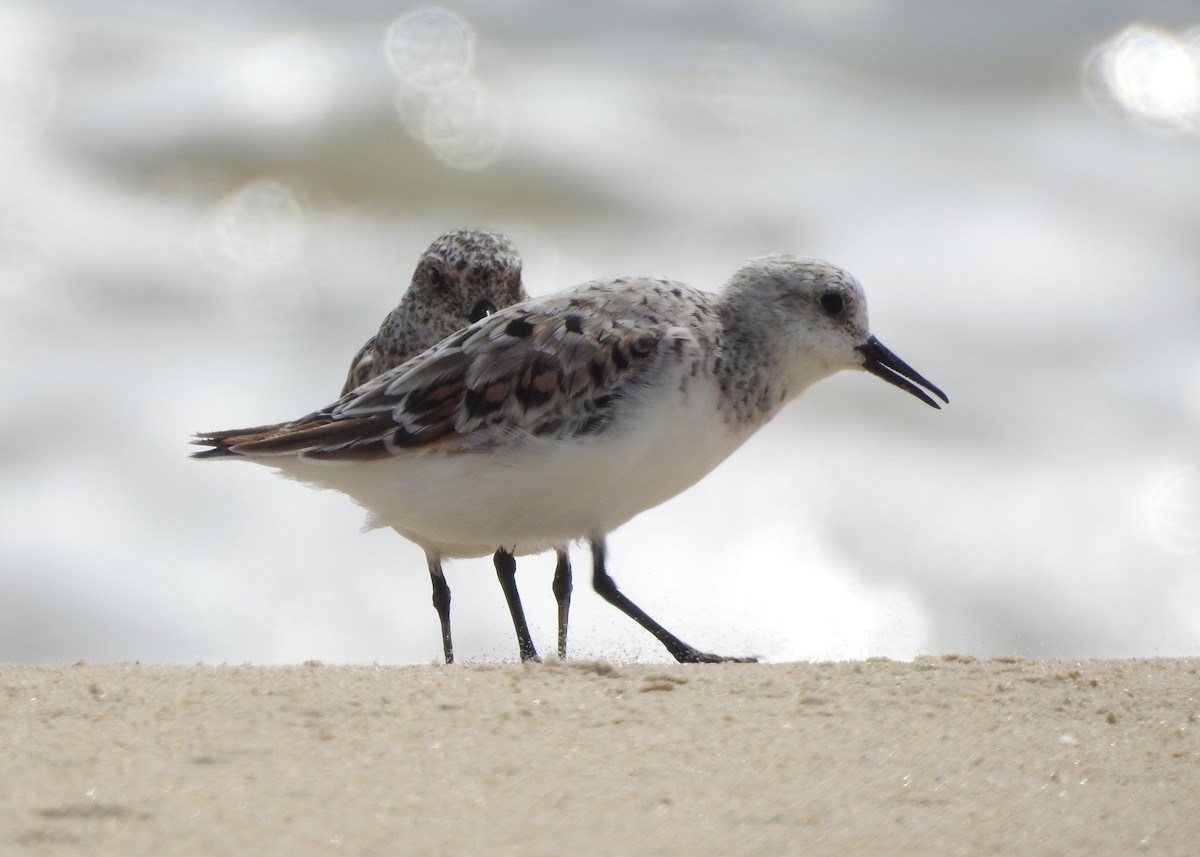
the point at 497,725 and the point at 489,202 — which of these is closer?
the point at 497,725

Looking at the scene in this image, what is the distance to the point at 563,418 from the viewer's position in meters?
4.61

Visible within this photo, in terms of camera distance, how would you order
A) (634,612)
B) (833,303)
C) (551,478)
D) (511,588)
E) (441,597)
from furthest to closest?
(441,597), (511,588), (833,303), (634,612), (551,478)

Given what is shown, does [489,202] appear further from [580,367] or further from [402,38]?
[580,367]

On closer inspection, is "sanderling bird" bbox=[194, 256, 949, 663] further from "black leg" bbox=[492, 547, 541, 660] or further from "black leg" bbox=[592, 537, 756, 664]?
"black leg" bbox=[492, 547, 541, 660]

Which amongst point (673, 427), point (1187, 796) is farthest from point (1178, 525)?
point (1187, 796)

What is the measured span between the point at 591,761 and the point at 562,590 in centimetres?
202

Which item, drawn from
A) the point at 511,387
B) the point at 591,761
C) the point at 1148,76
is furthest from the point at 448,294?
the point at 1148,76

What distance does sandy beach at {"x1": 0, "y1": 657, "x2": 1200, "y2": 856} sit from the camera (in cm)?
285

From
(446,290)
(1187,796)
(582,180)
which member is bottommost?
(1187,796)

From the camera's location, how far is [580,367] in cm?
464

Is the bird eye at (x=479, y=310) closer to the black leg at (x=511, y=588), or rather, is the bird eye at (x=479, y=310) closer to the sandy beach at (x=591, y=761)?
the black leg at (x=511, y=588)

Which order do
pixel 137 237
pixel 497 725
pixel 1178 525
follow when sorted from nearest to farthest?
pixel 497 725, pixel 1178 525, pixel 137 237

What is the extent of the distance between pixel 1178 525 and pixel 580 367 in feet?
27.7

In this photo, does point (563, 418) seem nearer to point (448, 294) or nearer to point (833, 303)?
point (833, 303)
